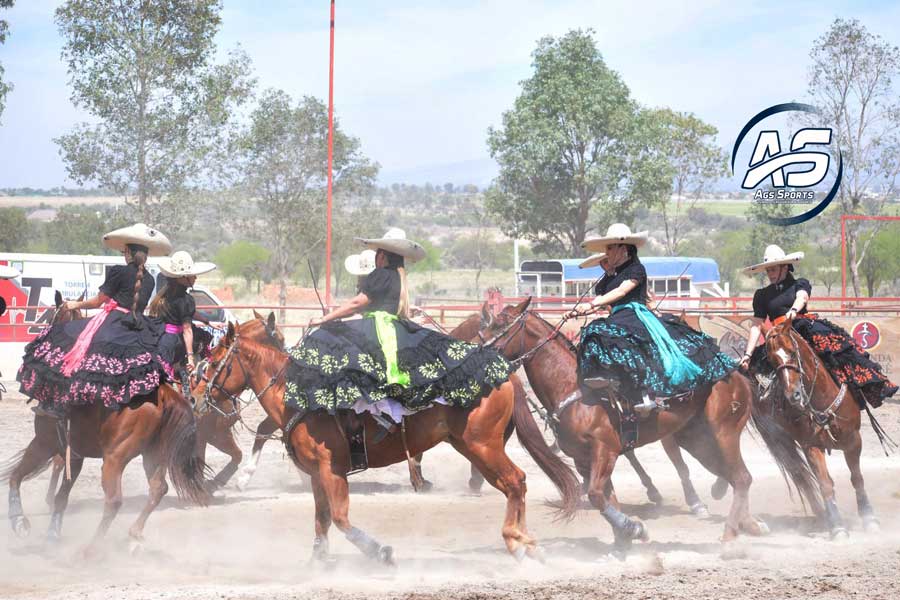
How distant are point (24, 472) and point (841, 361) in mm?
7179

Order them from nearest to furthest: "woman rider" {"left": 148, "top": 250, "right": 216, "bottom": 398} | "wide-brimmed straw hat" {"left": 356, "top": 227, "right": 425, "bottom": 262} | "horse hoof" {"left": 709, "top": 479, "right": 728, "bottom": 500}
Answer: "wide-brimmed straw hat" {"left": 356, "top": 227, "right": 425, "bottom": 262}, "woman rider" {"left": 148, "top": 250, "right": 216, "bottom": 398}, "horse hoof" {"left": 709, "top": 479, "right": 728, "bottom": 500}

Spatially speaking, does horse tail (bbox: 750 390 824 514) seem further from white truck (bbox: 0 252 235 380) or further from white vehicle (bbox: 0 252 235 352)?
white vehicle (bbox: 0 252 235 352)

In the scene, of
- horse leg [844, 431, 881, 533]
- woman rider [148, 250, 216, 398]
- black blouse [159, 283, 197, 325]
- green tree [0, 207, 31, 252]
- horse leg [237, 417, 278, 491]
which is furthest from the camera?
green tree [0, 207, 31, 252]

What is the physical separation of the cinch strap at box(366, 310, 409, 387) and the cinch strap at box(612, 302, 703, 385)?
1919 mm

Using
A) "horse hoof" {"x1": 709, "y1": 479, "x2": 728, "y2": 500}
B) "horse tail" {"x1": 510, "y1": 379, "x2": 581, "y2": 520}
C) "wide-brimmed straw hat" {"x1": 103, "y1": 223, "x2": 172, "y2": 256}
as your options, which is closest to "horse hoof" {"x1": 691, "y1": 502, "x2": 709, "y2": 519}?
"horse hoof" {"x1": 709, "y1": 479, "x2": 728, "y2": 500}

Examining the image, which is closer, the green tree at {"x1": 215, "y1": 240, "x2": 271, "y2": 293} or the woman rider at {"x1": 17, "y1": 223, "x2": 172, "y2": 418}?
the woman rider at {"x1": 17, "y1": 223, "x2": 172, "y2": 418}

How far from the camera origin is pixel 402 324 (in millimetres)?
6848

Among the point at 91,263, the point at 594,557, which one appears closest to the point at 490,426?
the point at 594,557

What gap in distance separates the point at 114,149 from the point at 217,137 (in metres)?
2.74

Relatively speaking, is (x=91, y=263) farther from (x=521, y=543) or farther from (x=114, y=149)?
(x=521, y=543)

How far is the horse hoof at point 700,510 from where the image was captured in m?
9.09

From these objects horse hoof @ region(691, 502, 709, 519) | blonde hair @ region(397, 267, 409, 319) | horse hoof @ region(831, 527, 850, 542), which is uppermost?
blonde hair @ region(397, 267, 409, 319)

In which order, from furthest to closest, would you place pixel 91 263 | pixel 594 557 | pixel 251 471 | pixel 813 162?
1. pixel 813 162
2. pixel 91 263
3. pixel 251 471
4. pixel 594 557

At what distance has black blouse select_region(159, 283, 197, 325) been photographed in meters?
8.84
